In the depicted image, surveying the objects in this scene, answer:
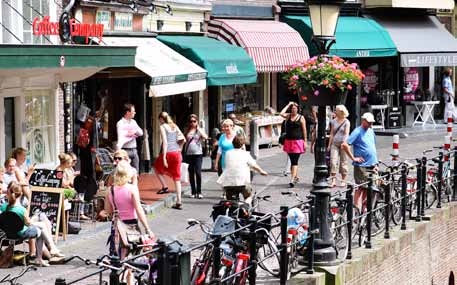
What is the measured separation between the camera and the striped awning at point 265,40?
26.6 m

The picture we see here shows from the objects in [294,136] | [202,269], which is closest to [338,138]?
[294,136]

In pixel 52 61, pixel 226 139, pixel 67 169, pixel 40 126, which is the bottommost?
pixel 67 169

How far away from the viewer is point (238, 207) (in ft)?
40.9

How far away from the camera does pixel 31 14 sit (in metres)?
18.4

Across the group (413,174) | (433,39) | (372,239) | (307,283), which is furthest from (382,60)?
(307,283)

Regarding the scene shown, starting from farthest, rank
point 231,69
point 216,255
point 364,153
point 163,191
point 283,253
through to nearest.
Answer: point 231,69, point 163,191, point 364,153, point 283,253, point 216,255

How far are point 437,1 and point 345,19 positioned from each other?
142 inches

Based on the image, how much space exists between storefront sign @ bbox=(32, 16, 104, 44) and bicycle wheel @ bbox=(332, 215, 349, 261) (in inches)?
258

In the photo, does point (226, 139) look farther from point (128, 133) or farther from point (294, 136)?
point (294, 136)

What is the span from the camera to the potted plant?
13.0 meters

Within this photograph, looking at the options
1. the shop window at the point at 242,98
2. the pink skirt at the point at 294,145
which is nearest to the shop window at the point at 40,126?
the pink skirt at the point at 294,145

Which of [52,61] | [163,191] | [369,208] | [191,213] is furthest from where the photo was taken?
[163,191]

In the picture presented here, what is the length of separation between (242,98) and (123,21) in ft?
24.4

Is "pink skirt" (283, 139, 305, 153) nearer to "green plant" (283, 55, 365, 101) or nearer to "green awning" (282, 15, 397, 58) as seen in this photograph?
"green plant" (283, 55, 365, 101)
